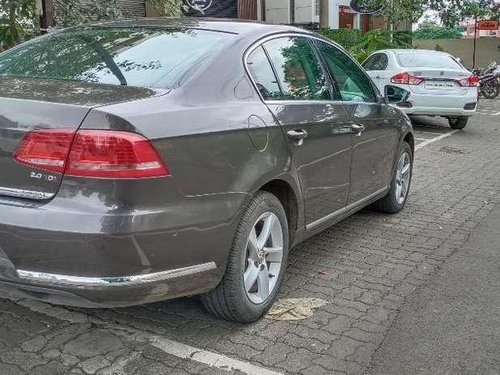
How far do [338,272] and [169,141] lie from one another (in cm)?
209

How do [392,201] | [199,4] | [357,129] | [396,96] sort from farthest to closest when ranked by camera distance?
[199,4] < [392,201] < [396,96] < [357,129]

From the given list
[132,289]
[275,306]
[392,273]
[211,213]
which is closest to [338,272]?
[392,273]

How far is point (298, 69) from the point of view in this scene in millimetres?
4223

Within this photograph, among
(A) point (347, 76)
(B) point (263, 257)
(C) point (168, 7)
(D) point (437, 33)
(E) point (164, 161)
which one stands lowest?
(D) point (437, 33)

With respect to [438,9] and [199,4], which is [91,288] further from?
[438,9]

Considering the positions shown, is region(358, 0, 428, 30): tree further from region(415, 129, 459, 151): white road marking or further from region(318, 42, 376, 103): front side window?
region(318, 42, 376, 103): front side window

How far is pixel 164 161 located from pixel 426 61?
35.1ft

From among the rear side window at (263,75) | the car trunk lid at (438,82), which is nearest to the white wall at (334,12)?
the car trunk lid at (438,82)

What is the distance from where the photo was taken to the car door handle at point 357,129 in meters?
4.64

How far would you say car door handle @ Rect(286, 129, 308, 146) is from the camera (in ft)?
12.4

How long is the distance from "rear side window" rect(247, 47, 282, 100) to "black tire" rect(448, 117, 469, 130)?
Result: 9847 millimetres

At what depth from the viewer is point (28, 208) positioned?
110 inches

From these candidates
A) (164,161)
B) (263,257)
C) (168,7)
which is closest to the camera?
(164,161)

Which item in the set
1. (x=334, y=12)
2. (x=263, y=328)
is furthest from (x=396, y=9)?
(x=263, y=328)
